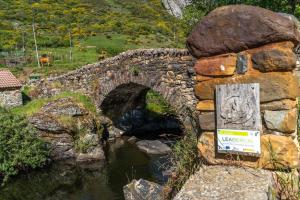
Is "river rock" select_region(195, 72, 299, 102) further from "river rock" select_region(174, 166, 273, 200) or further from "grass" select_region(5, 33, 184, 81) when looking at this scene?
"grass" select_region(5, 33, 184, 81)

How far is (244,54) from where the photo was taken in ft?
11.9

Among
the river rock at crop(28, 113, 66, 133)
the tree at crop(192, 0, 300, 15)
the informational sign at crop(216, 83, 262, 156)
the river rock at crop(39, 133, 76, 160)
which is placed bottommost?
the river rock at crop(39, 133, 76, 160)

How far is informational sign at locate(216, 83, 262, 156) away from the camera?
11.5 ft

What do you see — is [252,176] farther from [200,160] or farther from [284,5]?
[284,5]

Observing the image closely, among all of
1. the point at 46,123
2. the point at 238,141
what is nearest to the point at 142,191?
the point at 238,141

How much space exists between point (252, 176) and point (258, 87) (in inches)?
31.8

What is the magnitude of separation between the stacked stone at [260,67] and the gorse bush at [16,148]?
11716 mm

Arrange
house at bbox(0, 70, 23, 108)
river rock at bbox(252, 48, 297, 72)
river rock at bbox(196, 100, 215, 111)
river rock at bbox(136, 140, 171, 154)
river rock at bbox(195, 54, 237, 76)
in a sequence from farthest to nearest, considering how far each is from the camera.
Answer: house at bbox(0, 70, 23, 108) → river rock at bbox(136, 140, 171, 154) → river rock at bbox(196, 100, 215, 111) → river rock at bbox(195, 54, 237, 76) → river rock at bbox(252, 48, 297, 72)

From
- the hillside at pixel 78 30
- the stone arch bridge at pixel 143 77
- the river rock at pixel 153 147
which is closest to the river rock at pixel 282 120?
the stone arch bridge at pixel 143 77

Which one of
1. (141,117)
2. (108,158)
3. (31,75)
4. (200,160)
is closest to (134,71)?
(108,158)

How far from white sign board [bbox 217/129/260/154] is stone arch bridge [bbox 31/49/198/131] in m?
5.59

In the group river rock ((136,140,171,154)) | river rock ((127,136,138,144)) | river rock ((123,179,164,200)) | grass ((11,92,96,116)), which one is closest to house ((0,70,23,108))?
grass ((11,92,96,116))

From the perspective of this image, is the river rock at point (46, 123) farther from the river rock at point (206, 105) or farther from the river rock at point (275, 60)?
the river rock at point (275, 60)

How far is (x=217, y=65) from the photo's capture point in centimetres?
379
